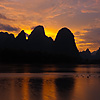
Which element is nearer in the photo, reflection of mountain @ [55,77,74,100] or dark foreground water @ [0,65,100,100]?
reflection of mountain @ [55,77,74,100]

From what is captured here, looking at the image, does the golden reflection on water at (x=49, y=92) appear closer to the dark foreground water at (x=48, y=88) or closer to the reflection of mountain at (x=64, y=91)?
the dark foreground water at (x=48, y=88)

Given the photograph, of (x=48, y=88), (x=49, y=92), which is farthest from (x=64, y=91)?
(x=48, y=88)

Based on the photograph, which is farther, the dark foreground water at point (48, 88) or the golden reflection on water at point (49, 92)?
the dark foreground water at point (48, 88)

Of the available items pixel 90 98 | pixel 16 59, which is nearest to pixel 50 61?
pixel 16 59

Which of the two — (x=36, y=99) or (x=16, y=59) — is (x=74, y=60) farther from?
(x=36, y=99)

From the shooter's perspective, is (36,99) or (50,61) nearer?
(36,99)

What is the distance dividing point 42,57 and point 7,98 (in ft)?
453

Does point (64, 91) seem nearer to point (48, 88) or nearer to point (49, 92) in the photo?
point (49, 92)

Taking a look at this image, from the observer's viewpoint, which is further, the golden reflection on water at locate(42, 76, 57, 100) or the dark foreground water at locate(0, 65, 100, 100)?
the dark foreground water at locate(0, 65, 100, 100)

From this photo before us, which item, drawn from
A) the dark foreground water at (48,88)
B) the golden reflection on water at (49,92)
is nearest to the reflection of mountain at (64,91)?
the dark foreground water at (48,88)

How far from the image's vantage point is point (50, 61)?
6403 inches

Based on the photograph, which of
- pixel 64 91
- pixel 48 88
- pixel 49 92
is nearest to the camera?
pixel 49 92

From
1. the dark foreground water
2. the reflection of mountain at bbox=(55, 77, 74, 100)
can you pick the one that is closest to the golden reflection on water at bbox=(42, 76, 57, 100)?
the dark foreground water

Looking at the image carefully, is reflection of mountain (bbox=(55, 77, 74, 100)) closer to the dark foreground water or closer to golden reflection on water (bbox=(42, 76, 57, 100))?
the dark foreground water
